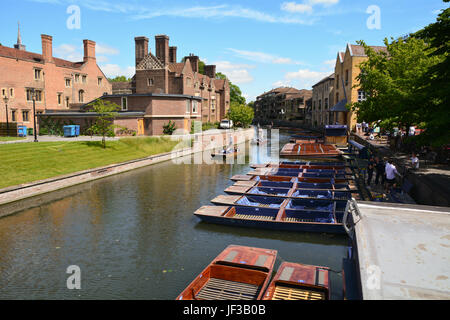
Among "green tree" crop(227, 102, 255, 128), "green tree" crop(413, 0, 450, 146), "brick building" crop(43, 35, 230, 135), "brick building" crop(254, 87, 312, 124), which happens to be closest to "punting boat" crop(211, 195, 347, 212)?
"green tree" crop(413, 0, 450, 146)

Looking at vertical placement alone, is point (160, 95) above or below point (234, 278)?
above

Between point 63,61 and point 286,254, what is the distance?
58.9 metres

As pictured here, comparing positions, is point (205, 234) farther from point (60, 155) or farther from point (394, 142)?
point (394, 142)

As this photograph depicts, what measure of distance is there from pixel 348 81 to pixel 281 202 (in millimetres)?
45395

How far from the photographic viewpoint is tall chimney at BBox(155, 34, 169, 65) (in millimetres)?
58125

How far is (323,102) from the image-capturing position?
8062 centimetres

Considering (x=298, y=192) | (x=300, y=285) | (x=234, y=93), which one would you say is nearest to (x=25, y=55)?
(x=298, y=192)

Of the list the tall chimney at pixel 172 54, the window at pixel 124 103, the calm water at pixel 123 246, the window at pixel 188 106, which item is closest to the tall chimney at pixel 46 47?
the window at pixel 124 103

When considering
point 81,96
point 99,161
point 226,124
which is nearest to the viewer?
point 99,161

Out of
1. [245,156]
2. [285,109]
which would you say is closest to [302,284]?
[245,156]

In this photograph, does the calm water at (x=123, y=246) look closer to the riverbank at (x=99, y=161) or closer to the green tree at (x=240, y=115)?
the riverbank at (x=99, y=161)

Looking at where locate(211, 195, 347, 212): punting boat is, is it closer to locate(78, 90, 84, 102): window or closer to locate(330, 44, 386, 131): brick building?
locate(330, 44, 386, 131): brick building

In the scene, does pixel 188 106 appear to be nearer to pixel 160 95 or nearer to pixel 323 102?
pixel 160 95

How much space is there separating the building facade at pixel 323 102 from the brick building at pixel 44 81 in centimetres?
4796
